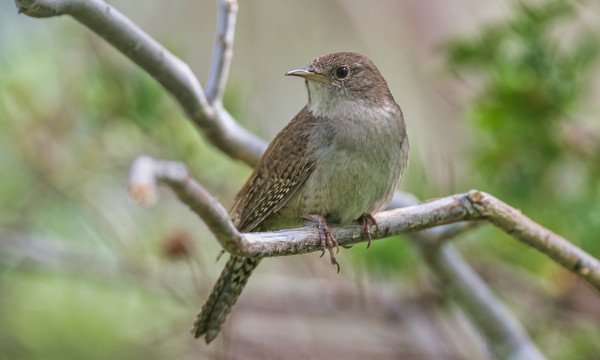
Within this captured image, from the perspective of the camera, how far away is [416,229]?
2459 millimetres

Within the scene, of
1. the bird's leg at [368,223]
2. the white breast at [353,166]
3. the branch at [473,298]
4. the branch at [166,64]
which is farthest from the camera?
the branch at [473,298]

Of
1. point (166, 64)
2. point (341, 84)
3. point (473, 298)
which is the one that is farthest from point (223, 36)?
point (473, 298)

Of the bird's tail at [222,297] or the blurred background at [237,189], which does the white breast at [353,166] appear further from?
the blurred background at [237,189]

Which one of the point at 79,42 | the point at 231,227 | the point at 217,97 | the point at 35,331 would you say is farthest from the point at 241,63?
the point at 231,227

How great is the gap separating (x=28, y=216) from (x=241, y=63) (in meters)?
2.01

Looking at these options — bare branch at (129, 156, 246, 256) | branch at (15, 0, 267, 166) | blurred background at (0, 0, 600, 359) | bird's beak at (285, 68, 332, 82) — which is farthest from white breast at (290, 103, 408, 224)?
blurred background at (0, 0, 600, 359)

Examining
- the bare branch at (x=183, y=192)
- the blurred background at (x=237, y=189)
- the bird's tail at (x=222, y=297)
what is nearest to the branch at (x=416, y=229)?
the bare branch at (x=183, y=192)

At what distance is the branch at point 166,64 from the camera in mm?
2138

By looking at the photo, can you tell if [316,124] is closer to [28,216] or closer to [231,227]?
[231,227]

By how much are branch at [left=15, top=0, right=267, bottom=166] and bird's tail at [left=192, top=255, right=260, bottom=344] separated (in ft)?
1.73

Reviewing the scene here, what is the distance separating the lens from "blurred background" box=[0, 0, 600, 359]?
3945 millimetres

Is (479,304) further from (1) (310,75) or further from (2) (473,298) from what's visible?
(1) (310,75)

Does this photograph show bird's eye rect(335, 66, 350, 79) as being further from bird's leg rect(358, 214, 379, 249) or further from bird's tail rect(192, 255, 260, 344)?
bird's tail rect(192, 255, 260, 344)

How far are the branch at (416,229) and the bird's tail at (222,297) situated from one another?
0.39 m
